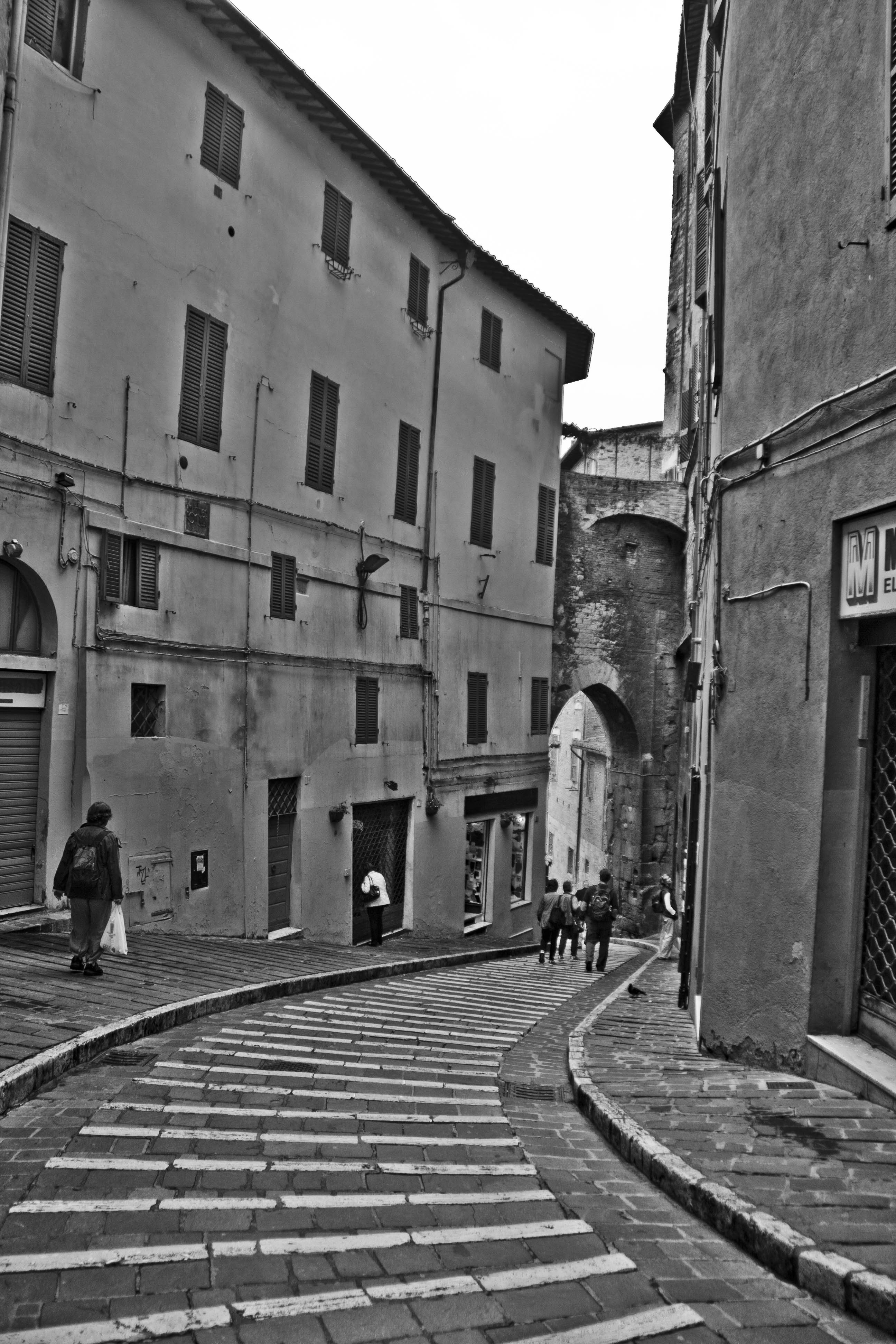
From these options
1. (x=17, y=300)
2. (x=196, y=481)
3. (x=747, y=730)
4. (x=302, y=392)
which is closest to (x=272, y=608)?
(x=196, y=481)

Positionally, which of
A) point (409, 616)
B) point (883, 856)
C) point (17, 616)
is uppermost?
point (409, 616)

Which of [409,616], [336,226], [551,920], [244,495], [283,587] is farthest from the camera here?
[409,616]

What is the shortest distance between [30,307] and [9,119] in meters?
1.80

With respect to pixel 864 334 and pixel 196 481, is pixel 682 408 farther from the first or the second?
pixel 864 334

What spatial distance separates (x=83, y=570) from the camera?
12492 mm

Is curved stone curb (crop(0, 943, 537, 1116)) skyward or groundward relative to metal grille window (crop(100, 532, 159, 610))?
groundward

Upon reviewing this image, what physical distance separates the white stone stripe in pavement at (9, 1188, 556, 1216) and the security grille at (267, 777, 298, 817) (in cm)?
1139

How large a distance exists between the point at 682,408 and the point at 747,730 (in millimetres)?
14866

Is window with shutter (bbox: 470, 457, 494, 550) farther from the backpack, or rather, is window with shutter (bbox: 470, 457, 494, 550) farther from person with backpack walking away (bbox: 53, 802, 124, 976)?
the backpack

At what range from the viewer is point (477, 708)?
2223cm

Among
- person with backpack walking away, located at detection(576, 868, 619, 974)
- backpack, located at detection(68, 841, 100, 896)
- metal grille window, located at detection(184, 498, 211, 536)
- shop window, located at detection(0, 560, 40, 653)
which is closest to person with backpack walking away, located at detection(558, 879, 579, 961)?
person with backpack walking away, located at detection(576, 868, 619, 974)

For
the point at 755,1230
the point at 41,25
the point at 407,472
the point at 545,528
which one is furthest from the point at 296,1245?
the point at 545,528

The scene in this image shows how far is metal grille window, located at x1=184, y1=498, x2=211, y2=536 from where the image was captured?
46.9ft

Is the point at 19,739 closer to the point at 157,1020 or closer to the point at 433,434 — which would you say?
the point at 157,1020
